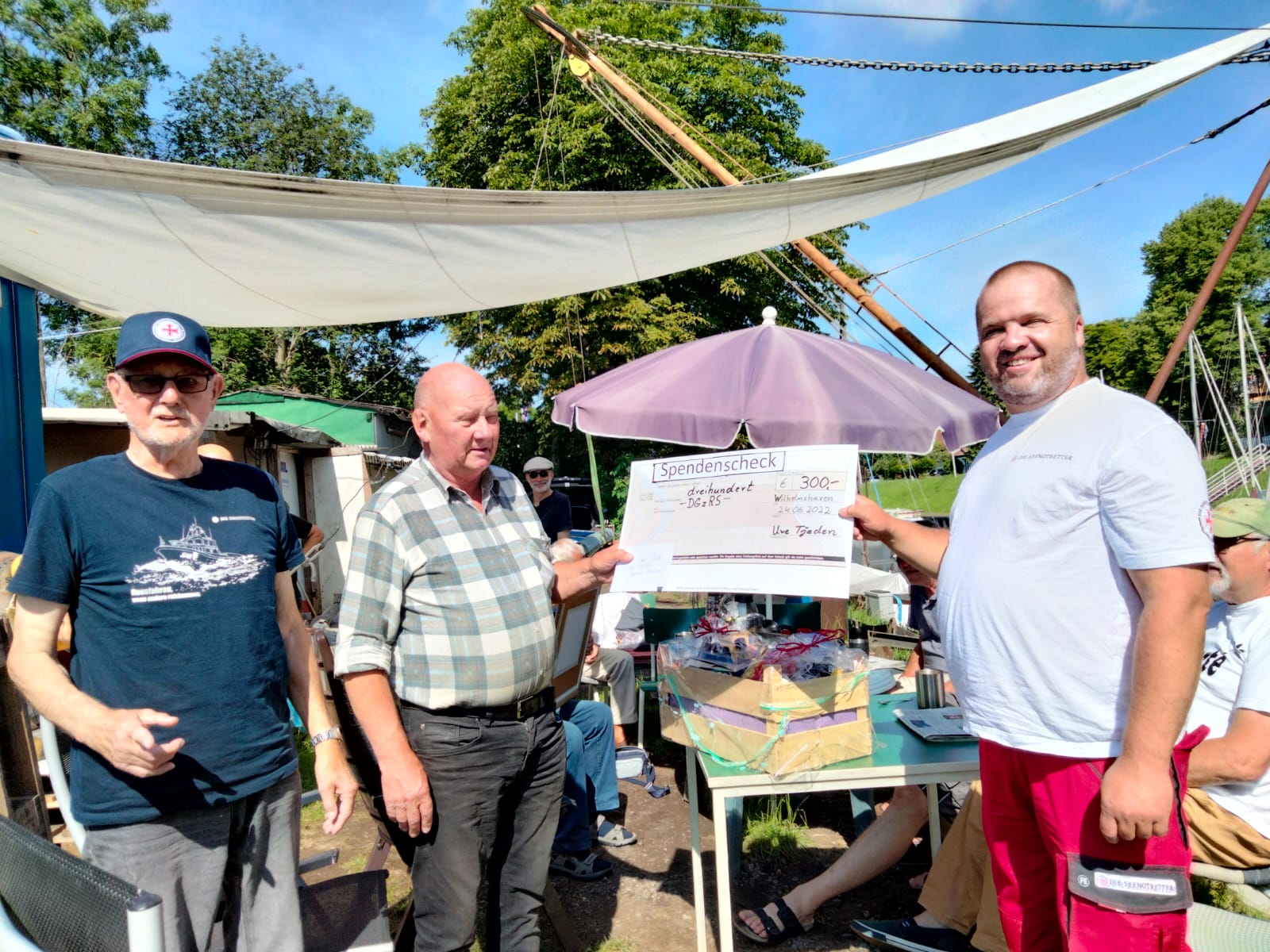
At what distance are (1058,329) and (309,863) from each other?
306 centimetres

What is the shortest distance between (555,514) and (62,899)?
17.6ft

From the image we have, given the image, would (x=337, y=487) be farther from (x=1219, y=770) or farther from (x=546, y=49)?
(x=1219, y=770)

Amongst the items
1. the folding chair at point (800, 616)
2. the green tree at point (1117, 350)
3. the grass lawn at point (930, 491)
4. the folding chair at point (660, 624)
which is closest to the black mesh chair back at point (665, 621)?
the folding chair at point (660, 624)

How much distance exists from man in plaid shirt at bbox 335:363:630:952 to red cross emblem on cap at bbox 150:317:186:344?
22.4 inches

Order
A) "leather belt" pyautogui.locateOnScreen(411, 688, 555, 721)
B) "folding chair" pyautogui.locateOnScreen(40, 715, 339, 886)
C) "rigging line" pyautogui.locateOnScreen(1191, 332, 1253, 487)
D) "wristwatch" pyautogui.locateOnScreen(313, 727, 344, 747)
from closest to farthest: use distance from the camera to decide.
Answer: "folding chair" pyautogui.locateOnScreen(40, 715, 339, 886) → "wristwatch" pyautogui.locateOnScreen(313, 727, 344, 747) → "leather belt" pyautogui.locateOnScreen(411, 688, 555, 721) → "rigging line" pyautogui.locateOnScreen(1191, 332, 1253, 487)

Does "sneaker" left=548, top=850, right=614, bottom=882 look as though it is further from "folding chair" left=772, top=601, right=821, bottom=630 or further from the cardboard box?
"folding chair" left=772, top=601, right=821, bottom=630

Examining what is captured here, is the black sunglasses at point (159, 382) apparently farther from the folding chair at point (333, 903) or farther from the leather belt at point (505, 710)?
the leather belt at point (505, 710)

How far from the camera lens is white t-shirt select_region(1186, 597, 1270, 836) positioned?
210cm

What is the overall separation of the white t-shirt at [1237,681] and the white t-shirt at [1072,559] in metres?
0.81

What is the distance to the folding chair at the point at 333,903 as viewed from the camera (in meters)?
1.85

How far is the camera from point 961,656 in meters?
1.78

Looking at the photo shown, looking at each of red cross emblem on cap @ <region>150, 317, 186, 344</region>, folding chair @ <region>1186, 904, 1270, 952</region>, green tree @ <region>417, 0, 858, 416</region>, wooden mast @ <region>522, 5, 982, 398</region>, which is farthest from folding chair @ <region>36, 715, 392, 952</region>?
green tree @ <region>417, 0, 858, 416</region>

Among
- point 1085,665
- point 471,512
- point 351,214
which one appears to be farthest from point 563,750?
point 351,214

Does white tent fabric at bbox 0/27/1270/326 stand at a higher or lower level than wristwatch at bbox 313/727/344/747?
higher
